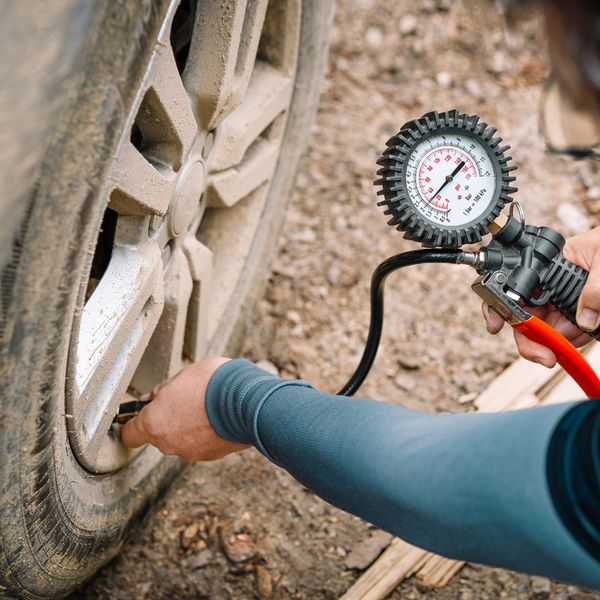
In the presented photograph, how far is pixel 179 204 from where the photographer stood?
136 cm

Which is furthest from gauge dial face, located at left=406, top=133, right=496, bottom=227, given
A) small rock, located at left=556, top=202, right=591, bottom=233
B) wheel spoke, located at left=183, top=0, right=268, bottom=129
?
small rock, located at left=556, top=202, right=591, bottom=233

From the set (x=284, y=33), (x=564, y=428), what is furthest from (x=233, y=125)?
(x=564, y=428)

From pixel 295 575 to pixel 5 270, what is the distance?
1.00m

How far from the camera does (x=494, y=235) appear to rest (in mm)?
1305

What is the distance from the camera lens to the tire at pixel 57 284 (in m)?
0.84

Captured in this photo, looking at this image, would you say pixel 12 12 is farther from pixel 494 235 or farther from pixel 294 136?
pixel 294 136

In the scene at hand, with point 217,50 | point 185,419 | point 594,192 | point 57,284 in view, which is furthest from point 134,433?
point 594,192

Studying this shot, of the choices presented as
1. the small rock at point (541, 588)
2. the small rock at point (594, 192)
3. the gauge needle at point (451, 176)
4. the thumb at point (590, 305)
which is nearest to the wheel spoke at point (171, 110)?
the gauge needle at point (451, 176)

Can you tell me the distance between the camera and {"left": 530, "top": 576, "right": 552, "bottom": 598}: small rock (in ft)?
5.21

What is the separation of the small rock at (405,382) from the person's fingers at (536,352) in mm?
671

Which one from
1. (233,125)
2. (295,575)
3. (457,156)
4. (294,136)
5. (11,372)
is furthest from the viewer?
(294,136)

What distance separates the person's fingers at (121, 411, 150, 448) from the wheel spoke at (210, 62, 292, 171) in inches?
18.2

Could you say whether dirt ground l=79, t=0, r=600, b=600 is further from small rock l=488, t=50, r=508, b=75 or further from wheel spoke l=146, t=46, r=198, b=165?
wheel spoke l=146, t=46, r=198, b=165

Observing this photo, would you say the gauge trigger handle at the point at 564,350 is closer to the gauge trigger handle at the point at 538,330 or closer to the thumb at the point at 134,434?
the gauge trigger handle at the point at 538,330
